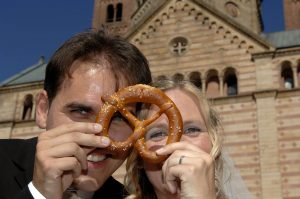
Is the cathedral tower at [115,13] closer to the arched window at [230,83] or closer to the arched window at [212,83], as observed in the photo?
the arched window at [212,83]

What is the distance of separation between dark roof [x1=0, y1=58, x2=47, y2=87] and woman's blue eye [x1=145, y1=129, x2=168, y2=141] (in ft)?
53.9

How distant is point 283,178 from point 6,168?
11340mm

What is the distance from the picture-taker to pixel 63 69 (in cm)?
314

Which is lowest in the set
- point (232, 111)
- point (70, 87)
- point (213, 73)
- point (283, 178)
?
point (283, 178)

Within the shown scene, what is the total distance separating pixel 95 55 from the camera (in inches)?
126

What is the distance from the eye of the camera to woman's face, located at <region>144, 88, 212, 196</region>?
308 cm

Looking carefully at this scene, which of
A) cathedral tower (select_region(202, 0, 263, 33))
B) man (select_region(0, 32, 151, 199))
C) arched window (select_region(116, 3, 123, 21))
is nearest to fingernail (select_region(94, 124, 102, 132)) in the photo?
man (select_region(0, 32, 151, 199))

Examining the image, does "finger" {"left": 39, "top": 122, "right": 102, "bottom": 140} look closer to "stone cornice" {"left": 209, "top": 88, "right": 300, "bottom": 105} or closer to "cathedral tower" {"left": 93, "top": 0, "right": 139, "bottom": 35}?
A: "stone cornice" {"left": 209, "top": 88, "right": 300, "bottom": 105}

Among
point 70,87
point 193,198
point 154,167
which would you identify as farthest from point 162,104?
point 193,198

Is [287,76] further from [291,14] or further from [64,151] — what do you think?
[64,151]

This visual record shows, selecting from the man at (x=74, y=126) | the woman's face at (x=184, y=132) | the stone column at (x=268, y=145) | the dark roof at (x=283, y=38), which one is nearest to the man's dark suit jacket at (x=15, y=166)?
the man at (x=74, y=126)

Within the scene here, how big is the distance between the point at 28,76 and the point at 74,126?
1831cm

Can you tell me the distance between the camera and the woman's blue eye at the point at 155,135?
3173mm

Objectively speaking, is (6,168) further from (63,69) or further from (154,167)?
(154,167)
